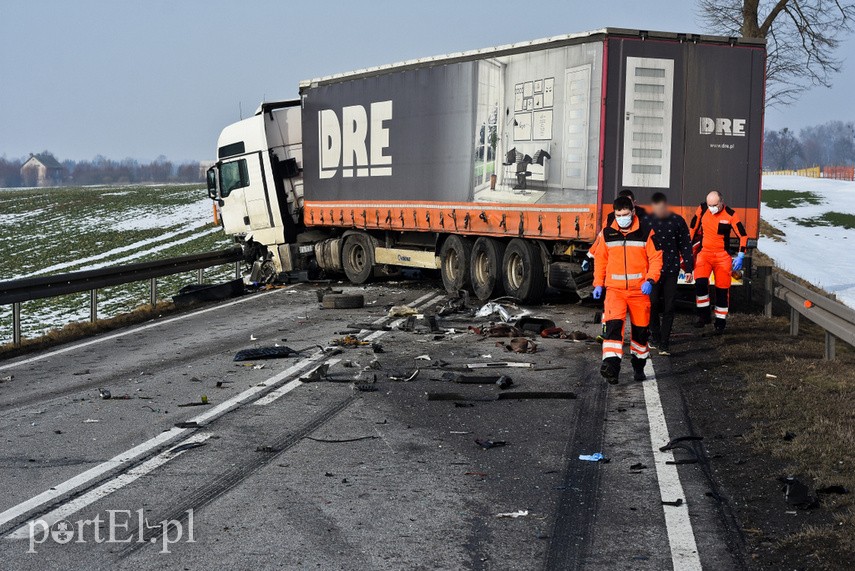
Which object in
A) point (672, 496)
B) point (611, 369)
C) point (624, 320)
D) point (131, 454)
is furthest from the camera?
point (624, 320)

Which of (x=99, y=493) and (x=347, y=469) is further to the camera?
(x=347, y=469)

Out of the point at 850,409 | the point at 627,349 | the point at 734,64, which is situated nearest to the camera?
the point at 850,409

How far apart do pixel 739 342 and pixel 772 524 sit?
7.16 m

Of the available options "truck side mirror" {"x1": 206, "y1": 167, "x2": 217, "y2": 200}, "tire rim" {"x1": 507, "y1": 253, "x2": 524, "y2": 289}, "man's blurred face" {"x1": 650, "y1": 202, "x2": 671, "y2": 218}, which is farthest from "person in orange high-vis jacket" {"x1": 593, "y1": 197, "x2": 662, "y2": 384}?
"truck side mirror" {"x1": 206, "y1": 167, "x2": 217, "y2": 200}

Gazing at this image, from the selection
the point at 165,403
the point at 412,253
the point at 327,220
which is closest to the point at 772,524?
the point at 165,403

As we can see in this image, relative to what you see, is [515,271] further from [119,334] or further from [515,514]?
[515,514]

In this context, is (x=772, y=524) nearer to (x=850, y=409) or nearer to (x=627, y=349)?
(x=850, y=409)

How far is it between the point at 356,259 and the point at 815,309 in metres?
12.3

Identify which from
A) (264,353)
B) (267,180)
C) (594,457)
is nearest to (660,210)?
(264,353)

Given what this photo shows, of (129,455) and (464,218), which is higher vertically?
(464,218)

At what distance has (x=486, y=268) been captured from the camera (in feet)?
59.4

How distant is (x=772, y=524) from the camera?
19.3 feet

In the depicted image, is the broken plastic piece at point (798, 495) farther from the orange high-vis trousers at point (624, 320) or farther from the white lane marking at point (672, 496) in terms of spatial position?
the orange high-vis trousers at point (624, 320)

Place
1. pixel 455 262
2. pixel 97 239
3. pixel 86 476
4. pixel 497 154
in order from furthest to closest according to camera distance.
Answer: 1. pixel 97 239
2. pixel 455 262
3. pixel 497 154
4. pixel 86 476
